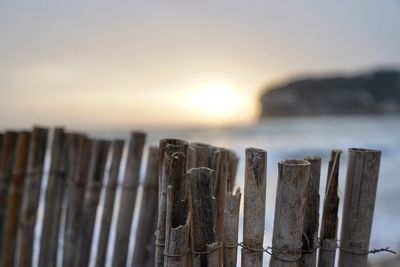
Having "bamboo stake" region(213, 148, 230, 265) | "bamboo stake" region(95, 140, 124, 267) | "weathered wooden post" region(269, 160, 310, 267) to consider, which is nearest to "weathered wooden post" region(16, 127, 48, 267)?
"bamboo stake" region(95, 140, 124, 267)

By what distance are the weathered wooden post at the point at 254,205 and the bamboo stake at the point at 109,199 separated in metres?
1.35

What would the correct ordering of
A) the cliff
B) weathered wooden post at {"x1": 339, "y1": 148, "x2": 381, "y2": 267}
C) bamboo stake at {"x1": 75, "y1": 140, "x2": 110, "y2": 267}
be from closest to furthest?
weathered wooden post at {"x1": 339, "y1": 148, "x2": 381, "y2": 267}
bamboo stake at {"x1": 75, "y1": 140, "x2": 110, "y2": 267}
the cliff

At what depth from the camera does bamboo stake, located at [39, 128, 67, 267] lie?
10.3 feet

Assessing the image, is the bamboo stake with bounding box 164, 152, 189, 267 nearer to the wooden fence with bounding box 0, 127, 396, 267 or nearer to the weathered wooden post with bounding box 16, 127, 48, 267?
the wooden fence with bounding box 0, 127, 396, 267

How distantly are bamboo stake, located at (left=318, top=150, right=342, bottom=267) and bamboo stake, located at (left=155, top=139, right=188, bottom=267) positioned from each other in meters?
0.69

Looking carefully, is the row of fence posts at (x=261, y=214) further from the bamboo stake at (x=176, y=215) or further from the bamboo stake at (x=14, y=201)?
the bamboo stake at (x=14, y=201)

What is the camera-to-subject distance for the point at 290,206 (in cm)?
166

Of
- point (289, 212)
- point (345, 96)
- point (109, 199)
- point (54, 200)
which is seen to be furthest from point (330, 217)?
point (345, 96)

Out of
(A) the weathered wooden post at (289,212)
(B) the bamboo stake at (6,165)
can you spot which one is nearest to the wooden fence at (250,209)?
(A) the weathered wooden post at (289,212)

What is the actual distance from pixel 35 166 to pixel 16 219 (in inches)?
18.9

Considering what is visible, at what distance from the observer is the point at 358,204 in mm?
1854

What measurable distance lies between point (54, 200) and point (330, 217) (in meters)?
2.21

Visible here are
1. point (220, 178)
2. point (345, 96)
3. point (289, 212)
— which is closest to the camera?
point (289, 212)

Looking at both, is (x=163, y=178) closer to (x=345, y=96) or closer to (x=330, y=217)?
(x=330, y=217)
